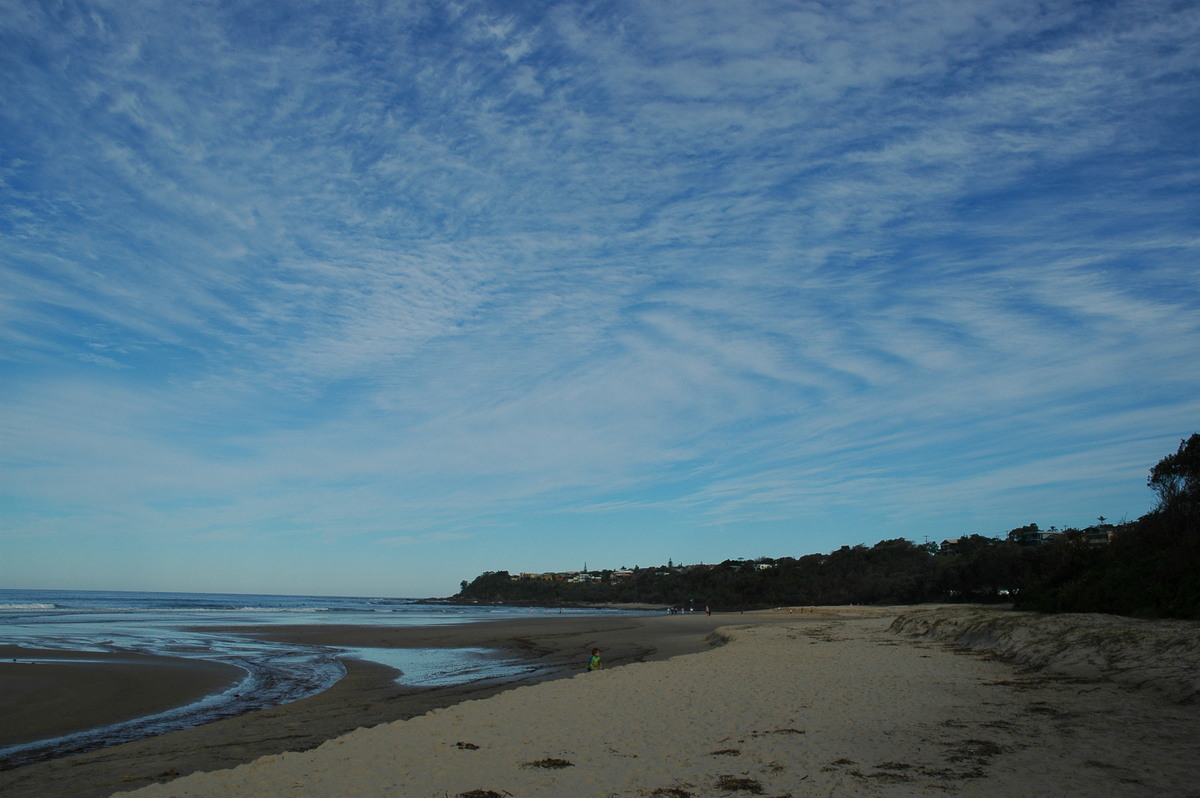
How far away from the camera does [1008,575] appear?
47156mm

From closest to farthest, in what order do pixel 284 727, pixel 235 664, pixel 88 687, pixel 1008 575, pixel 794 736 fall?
pixel 794 736
pixel 284 727
pixel 88 687
pixel 235 664
pixel 1008 575

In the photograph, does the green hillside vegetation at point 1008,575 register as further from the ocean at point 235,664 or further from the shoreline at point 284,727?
the ocean at point 235,664

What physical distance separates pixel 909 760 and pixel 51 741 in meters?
13.7

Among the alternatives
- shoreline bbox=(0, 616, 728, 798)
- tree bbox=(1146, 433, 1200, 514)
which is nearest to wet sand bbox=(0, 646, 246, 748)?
shoreline bbox=(0, 616, 728, 798)

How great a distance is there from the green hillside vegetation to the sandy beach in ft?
16.3

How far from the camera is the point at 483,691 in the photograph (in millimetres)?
16359

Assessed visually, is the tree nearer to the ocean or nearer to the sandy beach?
the sandy beach

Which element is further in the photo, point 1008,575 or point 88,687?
point 1008,575

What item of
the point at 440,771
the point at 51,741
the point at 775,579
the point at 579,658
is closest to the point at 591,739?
the point at 440,771

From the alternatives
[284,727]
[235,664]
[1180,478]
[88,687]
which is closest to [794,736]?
[284,727]

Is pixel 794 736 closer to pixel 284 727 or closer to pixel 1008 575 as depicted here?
pixel 284 727

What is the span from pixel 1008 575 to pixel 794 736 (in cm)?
4615

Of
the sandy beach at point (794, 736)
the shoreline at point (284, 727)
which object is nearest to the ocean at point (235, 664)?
the shoreline at point (284, 727)

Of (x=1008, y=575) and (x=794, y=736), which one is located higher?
(x=1008, y=575)
